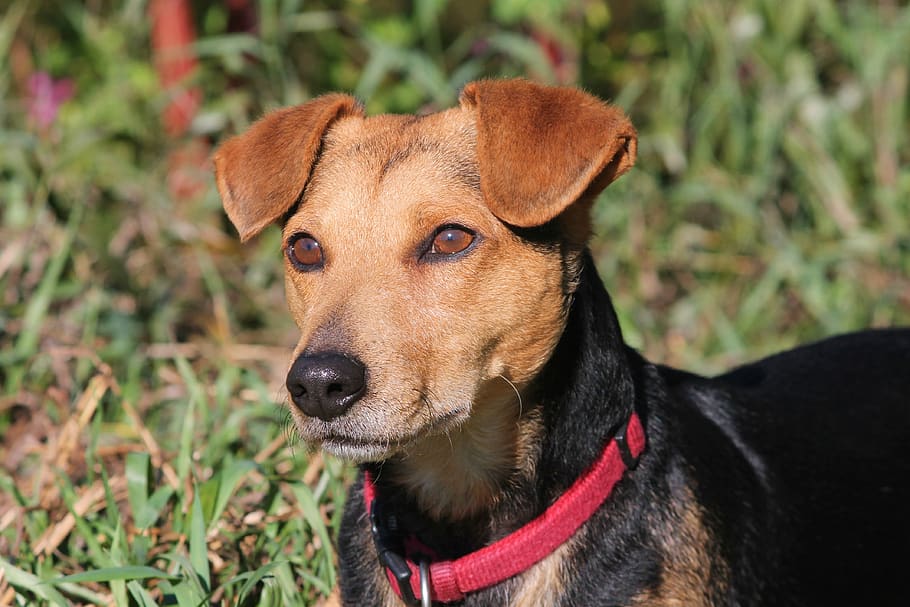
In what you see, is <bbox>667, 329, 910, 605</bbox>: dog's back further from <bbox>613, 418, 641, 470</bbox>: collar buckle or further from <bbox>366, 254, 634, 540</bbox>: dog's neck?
<bbox>366, 254, 634, 540</bbox>: dog's neck

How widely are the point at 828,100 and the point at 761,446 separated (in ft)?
13.2

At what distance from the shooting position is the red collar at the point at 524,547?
9.83 feet

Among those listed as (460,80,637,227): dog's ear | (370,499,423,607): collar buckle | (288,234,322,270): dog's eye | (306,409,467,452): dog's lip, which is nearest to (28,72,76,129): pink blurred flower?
(288,234,322,270): dog's eye

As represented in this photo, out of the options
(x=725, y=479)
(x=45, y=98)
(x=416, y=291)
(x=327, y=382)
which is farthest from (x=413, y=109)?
(x=327, y=382)

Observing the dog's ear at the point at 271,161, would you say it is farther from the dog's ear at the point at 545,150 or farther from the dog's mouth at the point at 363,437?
the dog's mouth at the point at 363,437

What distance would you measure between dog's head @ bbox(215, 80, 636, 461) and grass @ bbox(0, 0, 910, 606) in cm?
164

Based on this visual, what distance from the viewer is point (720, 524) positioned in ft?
10.5

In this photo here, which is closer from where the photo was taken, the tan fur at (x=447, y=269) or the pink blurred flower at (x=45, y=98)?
the tan fur at (x=447, y=269)

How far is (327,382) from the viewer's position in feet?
8.78

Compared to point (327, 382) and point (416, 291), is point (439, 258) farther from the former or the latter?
point (327, 382)

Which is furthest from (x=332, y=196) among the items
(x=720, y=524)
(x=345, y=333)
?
(x=720, y=524)

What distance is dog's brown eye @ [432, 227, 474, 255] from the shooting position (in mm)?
2947

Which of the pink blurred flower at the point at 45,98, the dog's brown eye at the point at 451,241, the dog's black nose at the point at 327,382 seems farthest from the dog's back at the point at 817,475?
the pink blurred flower at the point at 45,98

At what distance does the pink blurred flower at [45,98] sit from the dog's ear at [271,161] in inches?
155
